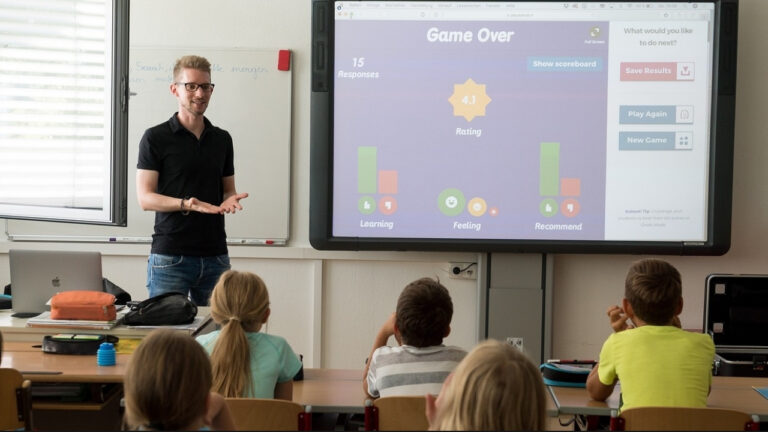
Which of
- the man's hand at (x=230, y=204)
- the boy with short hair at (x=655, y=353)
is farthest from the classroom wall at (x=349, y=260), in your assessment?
the boy with short hair at (x=655, y=353)

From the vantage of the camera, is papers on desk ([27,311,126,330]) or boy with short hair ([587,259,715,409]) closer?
boy with short hair ([587,259,715,409])

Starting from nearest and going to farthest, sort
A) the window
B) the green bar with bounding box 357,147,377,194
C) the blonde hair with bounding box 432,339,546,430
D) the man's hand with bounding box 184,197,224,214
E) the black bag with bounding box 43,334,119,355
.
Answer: the blonde hair with bounding box 432,339,546,430
the black bag with bounding box 43,334,119,355
the man's hand with bounding box 184,197,224,214
the window
the green bar with bounding box 357,147,377,194

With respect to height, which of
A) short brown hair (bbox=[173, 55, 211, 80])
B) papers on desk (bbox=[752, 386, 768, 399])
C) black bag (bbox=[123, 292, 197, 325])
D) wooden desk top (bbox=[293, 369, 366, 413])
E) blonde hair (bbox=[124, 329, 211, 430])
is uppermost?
short brown hair (bbox=[173, 55, 211, 80])

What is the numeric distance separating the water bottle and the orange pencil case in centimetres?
31

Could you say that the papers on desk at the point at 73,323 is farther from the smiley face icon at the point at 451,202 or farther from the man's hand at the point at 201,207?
the smiley face icon at the point at 451,202

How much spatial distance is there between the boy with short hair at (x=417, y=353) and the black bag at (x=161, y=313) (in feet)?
3.13

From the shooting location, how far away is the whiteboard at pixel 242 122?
530cm

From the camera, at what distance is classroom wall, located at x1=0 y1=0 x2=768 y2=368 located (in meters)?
5.30

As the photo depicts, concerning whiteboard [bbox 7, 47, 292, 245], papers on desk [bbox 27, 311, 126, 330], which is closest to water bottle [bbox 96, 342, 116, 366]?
papers on desk [bbox 27, 311, 126, 330]

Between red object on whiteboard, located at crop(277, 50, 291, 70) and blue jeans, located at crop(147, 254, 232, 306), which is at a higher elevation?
red object on whiteboard, located at crop(277, 50, 291, 70)

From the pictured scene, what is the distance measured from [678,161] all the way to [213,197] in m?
2.55

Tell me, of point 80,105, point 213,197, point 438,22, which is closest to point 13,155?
point 80,105

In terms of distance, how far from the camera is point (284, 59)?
5.27m

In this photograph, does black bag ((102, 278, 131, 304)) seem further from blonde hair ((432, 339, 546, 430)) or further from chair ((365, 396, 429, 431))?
blonde hair ((432, 339, 546, 430))
